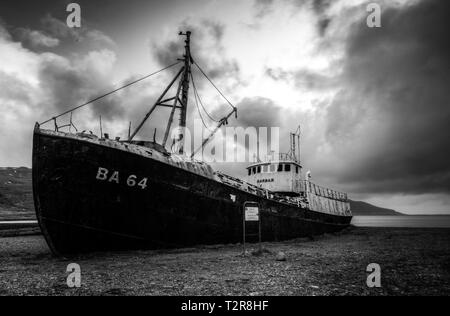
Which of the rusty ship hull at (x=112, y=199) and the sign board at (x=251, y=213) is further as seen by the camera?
the sign board at (x=251, y=213)

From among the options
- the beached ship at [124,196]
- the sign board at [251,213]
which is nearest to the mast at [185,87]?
the beached ship at [124,196]

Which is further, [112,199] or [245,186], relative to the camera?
[245,186]

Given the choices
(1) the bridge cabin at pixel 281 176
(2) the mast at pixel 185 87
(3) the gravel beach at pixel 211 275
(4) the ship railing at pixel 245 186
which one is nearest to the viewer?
(3) the gravel beach at pixel 211 275

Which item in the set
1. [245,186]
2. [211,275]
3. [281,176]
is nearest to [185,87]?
[245,186]

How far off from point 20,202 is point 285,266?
67487 mm

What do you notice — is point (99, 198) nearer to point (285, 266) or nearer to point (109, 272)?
point (109, 272)

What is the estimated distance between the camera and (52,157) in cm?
970

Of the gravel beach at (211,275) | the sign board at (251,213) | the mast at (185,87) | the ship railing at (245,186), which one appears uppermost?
the mast at (185,87)

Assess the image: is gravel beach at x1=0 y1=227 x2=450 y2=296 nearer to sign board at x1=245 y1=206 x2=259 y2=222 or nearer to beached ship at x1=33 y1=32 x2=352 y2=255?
beached ship at x1=33 y1=32 x2=352 y2=255

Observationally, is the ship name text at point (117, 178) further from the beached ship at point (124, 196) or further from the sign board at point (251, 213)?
the sign board at point (251, 213)

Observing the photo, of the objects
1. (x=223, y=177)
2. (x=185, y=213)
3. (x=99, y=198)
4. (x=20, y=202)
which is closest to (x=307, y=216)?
(x=223, y=177)

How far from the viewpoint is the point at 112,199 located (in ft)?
33.9

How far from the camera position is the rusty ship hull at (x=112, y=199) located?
384 inches

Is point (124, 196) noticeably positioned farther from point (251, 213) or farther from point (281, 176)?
point (281, 176)
